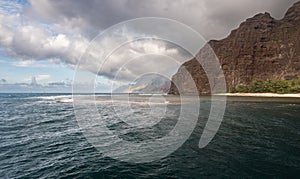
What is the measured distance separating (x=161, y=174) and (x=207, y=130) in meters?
17.1

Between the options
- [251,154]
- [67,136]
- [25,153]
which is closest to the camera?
[251,154]

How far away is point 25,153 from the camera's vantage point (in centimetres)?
1881

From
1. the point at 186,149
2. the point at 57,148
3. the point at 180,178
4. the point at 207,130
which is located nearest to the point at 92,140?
the point at 57,148

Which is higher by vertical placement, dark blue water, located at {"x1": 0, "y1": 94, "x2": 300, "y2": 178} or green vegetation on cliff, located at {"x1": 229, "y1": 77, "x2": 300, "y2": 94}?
green vegetation on cliff, located at {"x1": 229, "y1": 77, "x2": 300, "y2": 94}

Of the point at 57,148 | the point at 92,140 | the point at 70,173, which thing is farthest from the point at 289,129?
the point at 57,148

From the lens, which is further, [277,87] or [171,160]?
[277,87]

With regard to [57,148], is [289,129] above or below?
above

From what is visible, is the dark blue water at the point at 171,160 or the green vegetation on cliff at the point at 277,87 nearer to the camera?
the dark blue water at the point at 171,160

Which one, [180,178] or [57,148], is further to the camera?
[57,148]

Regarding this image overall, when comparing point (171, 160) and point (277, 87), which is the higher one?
point (277, 87)

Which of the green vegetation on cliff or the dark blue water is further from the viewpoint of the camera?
the green vegetation on cliff

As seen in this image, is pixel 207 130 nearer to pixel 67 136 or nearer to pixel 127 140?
pixel 127 140

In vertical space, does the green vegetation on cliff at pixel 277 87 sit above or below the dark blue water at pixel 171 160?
above

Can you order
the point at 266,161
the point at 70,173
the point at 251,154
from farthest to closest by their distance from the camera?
1. the point at 251,154
2. the point at 266,161
3. the point at 70,173
